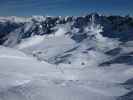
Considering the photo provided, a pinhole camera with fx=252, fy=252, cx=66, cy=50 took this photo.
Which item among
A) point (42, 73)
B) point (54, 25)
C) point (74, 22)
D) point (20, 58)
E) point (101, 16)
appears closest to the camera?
point (42, 73)

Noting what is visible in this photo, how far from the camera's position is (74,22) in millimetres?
161375

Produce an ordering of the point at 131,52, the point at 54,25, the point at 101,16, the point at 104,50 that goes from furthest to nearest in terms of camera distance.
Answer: the point at 54,25, the point at 101,16, the point at 104,50, the point at 131,52

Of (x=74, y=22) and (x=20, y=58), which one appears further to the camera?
(x=74, y=22)

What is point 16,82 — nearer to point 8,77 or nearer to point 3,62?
point 8,77

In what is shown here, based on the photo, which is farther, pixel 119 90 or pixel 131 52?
pixel 131 52

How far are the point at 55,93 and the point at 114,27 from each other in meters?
117

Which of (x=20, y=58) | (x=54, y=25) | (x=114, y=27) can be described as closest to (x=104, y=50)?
(x=114, y=27)

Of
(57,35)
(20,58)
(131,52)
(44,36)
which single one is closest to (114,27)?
(57,35)

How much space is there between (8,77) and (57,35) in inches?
5218

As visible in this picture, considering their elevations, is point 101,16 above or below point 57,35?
above

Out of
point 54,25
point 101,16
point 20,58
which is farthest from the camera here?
point 54,25

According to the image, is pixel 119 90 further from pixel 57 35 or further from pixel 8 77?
pixel 57 35

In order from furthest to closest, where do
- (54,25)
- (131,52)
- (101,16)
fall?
1. (54,25)
2. (101,16)
3. (131,52)

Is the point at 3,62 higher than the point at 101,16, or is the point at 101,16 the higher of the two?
the point at 101,16
